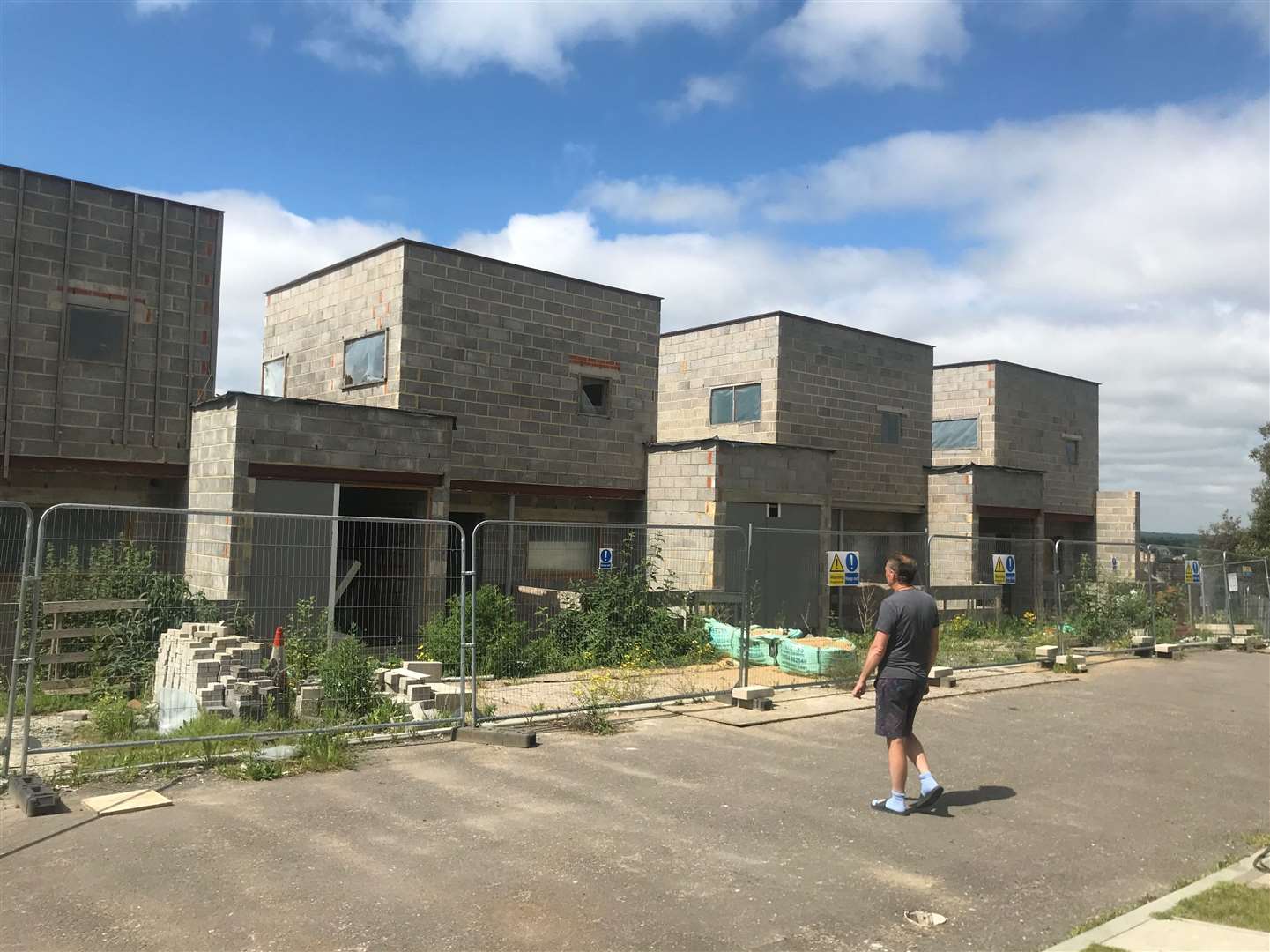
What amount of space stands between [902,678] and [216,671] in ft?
20.5

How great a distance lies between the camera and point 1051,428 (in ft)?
96.9

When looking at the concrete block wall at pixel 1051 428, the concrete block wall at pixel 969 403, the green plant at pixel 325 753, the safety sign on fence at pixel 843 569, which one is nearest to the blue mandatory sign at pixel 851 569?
the safety sign on fence at pixel 843 569

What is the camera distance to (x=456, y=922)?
15.4 feet

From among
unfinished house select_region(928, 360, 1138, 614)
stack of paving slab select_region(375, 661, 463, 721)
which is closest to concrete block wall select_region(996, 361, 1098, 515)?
unfinished house select_region(928, 360, 1138, 614)

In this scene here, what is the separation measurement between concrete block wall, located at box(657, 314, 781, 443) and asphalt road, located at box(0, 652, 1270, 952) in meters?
14.1

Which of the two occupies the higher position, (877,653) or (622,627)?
(877,653)

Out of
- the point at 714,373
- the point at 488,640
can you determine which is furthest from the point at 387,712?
the point at 714,373

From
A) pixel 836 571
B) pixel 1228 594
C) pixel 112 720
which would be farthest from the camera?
pixel 1228 594

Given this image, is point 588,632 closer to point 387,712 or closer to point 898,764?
point 387,712

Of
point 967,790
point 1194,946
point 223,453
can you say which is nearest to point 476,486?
point 223,453

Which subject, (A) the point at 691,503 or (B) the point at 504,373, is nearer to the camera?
(B) the point at 504,373

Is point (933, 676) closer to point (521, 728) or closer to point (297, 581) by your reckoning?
point (521, 728)

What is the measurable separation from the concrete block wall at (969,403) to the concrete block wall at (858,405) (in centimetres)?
278

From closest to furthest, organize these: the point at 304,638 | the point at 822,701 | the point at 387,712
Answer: the point at 387,712
the point at 304,638
the point at 822,701
